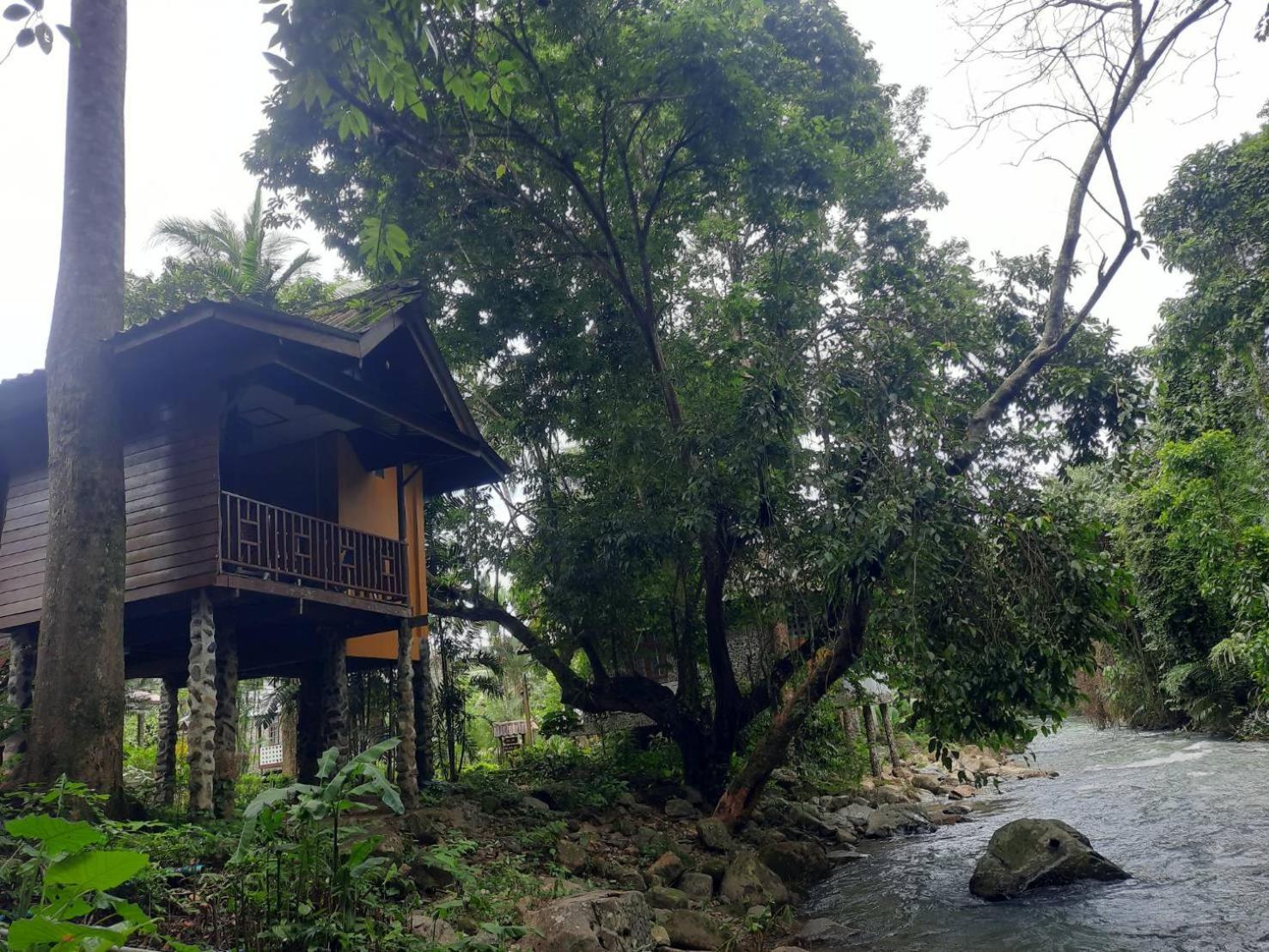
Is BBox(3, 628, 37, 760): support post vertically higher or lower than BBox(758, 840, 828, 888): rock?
higher

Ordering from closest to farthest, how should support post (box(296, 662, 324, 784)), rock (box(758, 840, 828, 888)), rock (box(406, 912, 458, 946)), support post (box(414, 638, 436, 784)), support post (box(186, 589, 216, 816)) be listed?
rock (box(406, 912, 458, 946)), support post (box(186, 589, 216, 816)), rock (box(758, 840, 828, 888)), support post (box(296, 662, 324, 784)), support post (box(414, 638, 436, 784))

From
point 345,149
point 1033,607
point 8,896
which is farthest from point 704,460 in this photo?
point 8,896

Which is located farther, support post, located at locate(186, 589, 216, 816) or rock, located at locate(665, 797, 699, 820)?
rock, located at locate(665, 797, 699, 820)

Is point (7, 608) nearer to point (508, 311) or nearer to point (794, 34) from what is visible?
point (508, 311)

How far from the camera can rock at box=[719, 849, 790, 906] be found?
950 cm

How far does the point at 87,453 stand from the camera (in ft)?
21.7

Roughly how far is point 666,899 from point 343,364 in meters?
6.12

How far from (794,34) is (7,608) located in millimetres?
12929

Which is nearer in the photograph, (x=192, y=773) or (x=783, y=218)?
(x=192, y=773)

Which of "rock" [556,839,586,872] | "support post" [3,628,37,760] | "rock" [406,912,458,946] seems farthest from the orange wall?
"rock" [406,912,458,946]

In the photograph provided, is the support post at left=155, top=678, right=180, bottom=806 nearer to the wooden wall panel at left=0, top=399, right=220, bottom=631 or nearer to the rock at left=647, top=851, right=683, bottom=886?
the wooden wall panel at left=0, top=399, right=220, bottom=631

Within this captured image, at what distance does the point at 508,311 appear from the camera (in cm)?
1334

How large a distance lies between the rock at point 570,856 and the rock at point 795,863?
2.64 metres

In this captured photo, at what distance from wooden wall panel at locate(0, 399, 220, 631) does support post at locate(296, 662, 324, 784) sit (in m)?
4.13
